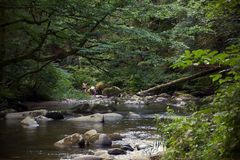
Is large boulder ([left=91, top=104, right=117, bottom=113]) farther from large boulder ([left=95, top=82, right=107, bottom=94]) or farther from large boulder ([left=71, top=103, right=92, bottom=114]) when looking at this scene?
large boulder ([left=95, top=82, right=107, bottom=94])

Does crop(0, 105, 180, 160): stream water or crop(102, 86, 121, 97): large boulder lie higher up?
crop(102, 86, 121, 97): large boulder

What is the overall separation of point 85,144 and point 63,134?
1407 mm

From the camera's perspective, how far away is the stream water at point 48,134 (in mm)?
7836

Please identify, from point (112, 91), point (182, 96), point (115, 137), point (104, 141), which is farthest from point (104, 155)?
point (112, 91)

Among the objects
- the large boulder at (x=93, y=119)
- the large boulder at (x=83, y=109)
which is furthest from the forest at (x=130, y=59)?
the large boulder at (x=93, y=119)

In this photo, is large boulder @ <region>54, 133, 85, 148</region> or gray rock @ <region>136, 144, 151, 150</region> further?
large boulder @ <region>54, 133, 85, 148</region>

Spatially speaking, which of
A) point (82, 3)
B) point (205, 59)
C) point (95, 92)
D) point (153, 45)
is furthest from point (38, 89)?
point (205, 59)

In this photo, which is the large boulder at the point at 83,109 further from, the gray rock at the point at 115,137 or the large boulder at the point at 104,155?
the large boulder at the point at 104,155

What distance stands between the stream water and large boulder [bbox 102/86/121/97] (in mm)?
9321

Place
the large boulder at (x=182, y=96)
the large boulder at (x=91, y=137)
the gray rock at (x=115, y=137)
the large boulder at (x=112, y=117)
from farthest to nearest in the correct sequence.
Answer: the large boulder at (x=182, y=96)
the large boulder at (x=112, y=117)
the gray rock at (x=115, y=137)
the large boulder at (x=91, y=137)

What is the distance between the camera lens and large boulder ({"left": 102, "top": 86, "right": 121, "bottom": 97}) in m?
23.5

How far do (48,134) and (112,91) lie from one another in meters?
13.6

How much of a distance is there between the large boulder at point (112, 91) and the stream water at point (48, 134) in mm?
9321

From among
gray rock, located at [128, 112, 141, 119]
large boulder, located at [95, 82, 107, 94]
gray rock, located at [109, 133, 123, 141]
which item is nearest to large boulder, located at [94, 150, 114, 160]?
gray rock, located at [109, 133, 123, 141]
